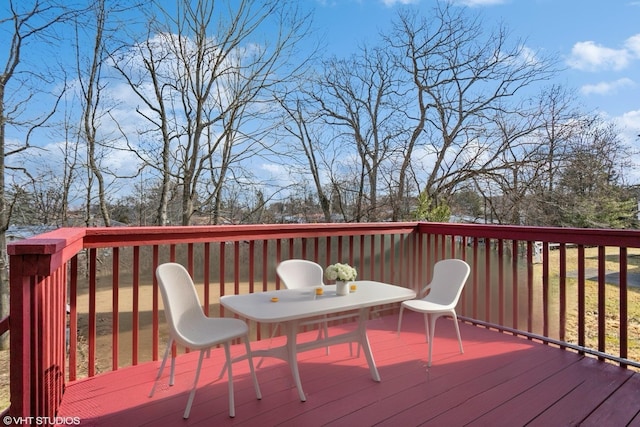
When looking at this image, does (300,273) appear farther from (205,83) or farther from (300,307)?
(205,83)

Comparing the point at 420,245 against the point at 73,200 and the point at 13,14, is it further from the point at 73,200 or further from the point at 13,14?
the point at 13,14

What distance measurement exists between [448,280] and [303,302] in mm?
1467

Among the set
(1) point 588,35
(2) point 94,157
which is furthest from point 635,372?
(2) point 94,157

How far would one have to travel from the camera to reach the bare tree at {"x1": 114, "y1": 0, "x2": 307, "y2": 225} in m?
8.40

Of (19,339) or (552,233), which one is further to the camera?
(552,233)

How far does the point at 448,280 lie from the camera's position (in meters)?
3.27

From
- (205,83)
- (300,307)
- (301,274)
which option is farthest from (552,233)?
(205,83)

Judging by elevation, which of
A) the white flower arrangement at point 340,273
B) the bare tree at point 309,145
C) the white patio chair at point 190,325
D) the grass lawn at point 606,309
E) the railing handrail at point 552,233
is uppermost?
the bare tree at point 309,145

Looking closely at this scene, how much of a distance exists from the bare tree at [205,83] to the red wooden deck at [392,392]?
6.63 meters

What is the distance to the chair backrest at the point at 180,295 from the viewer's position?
Result: 234 centimetres

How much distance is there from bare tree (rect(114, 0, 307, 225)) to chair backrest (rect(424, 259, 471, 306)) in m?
6.72

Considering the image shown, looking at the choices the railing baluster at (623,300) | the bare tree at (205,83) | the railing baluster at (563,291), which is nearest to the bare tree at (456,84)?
the bare tree at (205,83)

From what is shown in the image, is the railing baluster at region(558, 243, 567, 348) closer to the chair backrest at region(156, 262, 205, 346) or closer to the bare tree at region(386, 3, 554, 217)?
the chair backrest at region(156, 262, 205, 346)

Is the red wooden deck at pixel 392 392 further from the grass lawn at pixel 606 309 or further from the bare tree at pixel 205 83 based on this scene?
the bare tree at pixel 205 83
